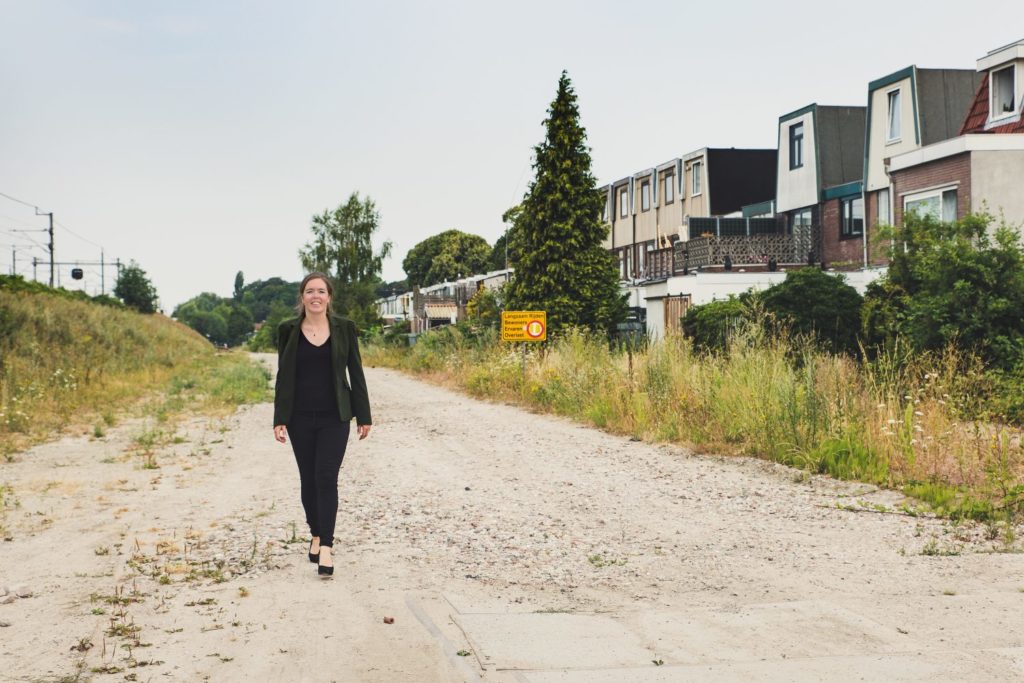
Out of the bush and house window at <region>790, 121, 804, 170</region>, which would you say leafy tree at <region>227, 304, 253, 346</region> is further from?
the bush

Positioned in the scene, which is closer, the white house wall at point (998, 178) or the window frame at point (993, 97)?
the white house wall at point (998, 178)

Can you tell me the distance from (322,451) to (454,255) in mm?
90804

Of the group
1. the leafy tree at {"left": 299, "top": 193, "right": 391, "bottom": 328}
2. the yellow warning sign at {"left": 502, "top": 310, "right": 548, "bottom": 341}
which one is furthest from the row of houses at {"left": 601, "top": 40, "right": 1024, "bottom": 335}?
the leafy tree at {"left": 299, "top": 193, "right": 391, "bottom": 328}

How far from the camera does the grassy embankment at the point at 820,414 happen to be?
9289 mm

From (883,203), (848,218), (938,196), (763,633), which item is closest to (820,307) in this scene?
(938,196)

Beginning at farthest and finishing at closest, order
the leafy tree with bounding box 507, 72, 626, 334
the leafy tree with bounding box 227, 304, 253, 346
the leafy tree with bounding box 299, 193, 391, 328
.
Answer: the leafy tree with bounding box 227, 304, 253, 346, the leafy tree with bounding box 299, 193, 391, 328, the leafy tree with bounding box 507, 72, 626, 334

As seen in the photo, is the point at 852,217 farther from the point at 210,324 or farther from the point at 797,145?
the point at 210,324

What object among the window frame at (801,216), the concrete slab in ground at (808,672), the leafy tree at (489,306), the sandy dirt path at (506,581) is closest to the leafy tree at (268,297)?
the leafy tree at (489,306)

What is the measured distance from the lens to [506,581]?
6555mm

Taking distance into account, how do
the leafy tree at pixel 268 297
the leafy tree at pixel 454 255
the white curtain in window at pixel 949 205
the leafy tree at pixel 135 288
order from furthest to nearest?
the leafy tree at pixel 268 297 < the leafy tree at pixel 454 255 < the leafy tree at pixel 135 288 < the white curtain in window at pixel 949 205

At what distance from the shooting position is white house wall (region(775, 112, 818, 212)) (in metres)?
36.5

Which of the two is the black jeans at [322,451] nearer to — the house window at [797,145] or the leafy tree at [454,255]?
the house window at [797,145]

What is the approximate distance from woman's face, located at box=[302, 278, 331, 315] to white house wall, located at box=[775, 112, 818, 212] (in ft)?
104

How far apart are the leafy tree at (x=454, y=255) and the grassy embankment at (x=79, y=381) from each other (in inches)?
2330
